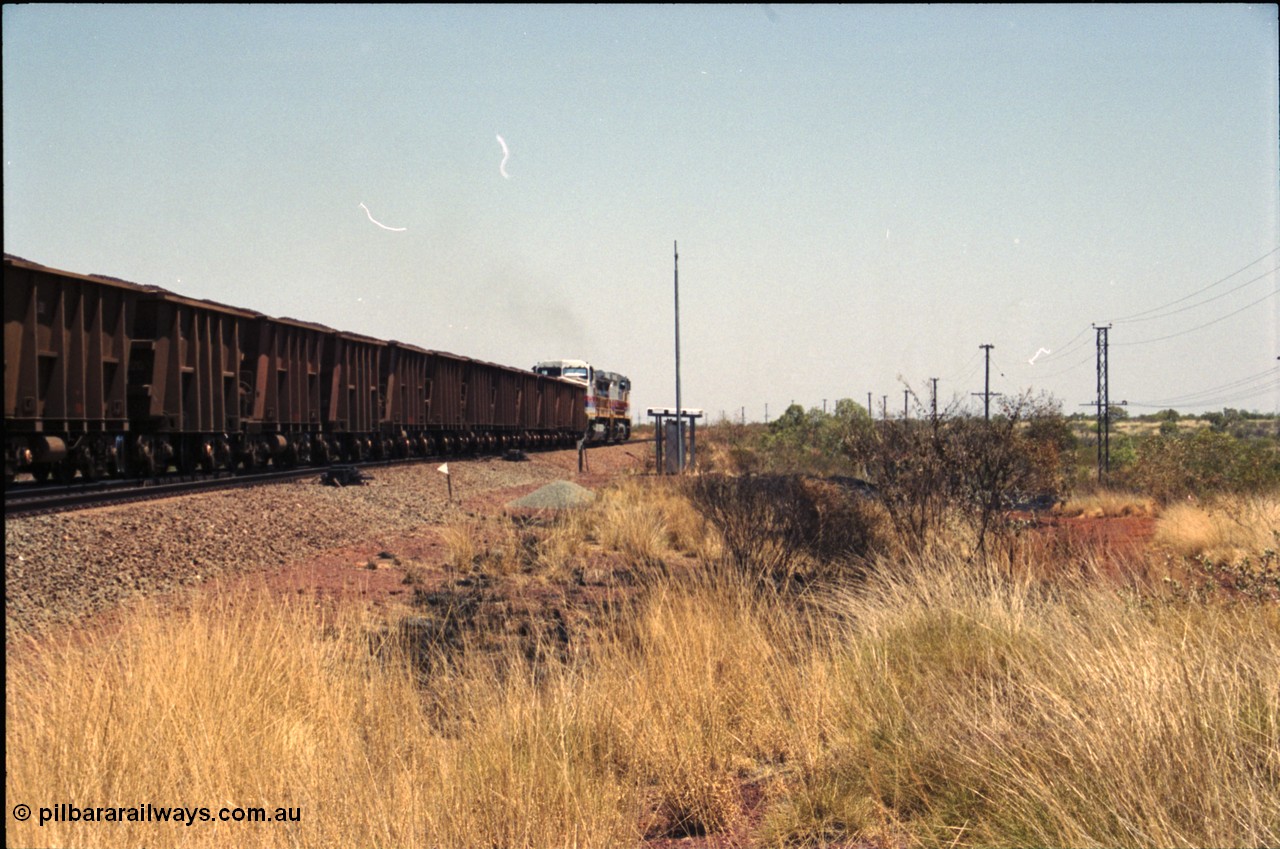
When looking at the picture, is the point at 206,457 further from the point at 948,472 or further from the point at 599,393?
the point at 599,393

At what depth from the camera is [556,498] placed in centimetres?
2042

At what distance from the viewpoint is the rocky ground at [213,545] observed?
9039 mm

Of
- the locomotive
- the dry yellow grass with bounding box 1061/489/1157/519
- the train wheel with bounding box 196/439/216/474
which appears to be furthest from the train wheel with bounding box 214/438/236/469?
the locomotive

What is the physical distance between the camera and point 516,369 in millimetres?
41219

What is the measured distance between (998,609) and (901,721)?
6.28ft

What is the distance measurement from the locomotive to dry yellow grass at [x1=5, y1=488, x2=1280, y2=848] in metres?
42.0

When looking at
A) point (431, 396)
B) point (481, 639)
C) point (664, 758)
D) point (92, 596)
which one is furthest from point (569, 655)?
point (431, 396)

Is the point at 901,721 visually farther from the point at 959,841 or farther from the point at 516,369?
the point at 516,369

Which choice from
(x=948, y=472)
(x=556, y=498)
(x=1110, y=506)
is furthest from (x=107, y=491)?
(x=1110, y=506)

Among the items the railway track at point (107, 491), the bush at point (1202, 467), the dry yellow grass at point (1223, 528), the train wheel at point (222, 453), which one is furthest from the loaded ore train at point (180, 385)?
the bush at point (1202, 467)

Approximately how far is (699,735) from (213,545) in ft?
26.6

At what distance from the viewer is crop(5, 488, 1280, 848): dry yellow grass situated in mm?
3840

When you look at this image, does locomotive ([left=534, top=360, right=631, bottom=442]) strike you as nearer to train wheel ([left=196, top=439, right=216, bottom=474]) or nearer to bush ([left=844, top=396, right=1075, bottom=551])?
train wheel ([left=196, top=439, right=216, bottom=474])

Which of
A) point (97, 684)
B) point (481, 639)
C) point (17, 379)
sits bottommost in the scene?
point (481, 639)
